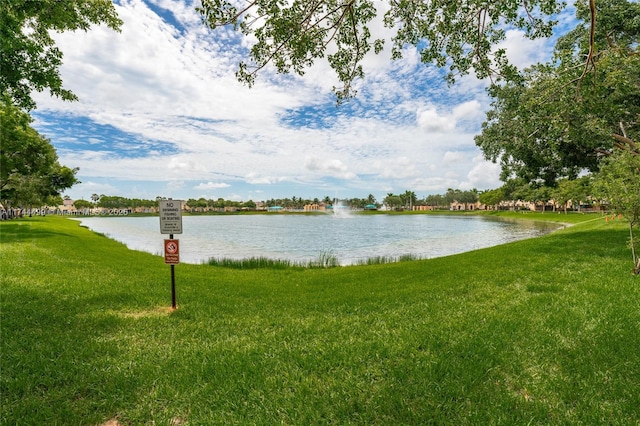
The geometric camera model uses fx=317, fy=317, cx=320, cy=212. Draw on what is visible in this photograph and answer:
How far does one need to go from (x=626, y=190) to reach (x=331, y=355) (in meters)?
9.82

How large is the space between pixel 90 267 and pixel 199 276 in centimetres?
451

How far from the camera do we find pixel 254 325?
259 inches

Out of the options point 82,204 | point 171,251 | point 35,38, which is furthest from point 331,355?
point 82,204

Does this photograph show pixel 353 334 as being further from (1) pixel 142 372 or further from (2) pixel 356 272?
(2) pixel 356 272

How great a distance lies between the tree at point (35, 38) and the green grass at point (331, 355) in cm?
567

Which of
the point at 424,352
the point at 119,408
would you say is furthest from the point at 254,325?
the point at 424,352

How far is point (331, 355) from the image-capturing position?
479cm

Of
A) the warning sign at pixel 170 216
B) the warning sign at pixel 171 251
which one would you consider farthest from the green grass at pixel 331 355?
the warning sign at pixel 170 216

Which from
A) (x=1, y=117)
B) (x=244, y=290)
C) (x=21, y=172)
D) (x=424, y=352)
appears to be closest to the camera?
(x=424, y=352)

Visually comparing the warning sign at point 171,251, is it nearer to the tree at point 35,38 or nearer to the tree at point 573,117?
the tree at point 35,38

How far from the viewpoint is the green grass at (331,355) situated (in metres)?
3.52

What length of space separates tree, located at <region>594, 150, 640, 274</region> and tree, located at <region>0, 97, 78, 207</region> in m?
24.0

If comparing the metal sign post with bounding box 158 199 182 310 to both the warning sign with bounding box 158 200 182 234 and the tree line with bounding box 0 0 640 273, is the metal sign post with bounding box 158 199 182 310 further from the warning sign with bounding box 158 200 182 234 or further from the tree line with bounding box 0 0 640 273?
the tree line with bounding box 0 0 640 273

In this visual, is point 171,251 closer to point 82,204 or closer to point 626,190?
point 626,190
